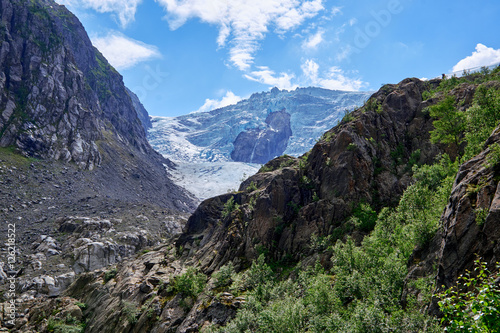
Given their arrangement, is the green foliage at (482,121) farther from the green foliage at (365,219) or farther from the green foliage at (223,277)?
the green foliage at (223,277)

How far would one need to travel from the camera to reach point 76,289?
59344mm

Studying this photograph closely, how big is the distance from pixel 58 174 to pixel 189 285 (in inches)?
3813

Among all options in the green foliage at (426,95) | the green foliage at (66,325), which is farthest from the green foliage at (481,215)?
the green foliage at (66,325)

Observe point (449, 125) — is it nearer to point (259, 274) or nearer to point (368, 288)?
point (368, 288)

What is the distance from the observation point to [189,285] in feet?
151

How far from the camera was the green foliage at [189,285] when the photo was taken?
45.2 metres

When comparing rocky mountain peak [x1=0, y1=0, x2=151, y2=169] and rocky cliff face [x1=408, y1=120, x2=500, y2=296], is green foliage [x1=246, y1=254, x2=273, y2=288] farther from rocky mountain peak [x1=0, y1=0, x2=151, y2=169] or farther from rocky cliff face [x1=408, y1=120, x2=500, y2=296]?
rocky mountain peak [x1=0, y1=0, x2=151, y2=169]

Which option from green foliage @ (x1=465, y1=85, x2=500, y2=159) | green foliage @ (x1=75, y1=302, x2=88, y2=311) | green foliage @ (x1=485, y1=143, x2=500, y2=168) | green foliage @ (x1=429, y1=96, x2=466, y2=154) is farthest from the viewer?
green foliage @ (x1=75, y1=302, x2=88, y2=311)

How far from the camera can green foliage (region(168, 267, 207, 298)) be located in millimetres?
45156

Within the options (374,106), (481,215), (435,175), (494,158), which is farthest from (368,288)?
(374,106)

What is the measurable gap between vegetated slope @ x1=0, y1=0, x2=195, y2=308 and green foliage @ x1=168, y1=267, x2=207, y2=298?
121 ft

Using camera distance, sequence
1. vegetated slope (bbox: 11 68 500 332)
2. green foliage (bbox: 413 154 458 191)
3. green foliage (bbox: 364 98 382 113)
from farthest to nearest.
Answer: green foliage (bbox: 364 98 382 113), green foliage (bbox: 413 154 458 191), vegetated slope (bbox: 11 68 500 332)

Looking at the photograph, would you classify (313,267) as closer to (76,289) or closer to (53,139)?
(76,289)

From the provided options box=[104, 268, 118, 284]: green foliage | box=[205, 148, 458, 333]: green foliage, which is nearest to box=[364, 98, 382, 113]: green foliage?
box=[205, 148, 458, 333]: green foliage
